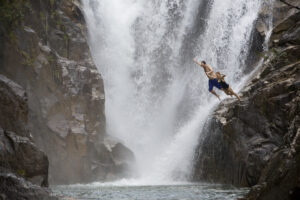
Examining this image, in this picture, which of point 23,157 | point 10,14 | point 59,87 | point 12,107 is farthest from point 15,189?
point 59,87

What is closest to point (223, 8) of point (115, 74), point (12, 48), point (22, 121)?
point (115, 74)

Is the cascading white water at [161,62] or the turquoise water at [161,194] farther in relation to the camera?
the cascading white water at [161,62]

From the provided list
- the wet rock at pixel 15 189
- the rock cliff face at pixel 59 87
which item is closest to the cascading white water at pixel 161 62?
the rock cliff face at pixel 59 87

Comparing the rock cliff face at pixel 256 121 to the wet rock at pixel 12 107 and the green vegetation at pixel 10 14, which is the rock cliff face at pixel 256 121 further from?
the green vegetation at pixel 10 14

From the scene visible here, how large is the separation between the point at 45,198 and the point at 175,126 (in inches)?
734

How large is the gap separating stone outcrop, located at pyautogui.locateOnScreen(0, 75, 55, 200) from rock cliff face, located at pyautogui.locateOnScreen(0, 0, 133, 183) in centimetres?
625

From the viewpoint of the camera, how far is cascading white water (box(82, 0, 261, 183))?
22797 millimetres

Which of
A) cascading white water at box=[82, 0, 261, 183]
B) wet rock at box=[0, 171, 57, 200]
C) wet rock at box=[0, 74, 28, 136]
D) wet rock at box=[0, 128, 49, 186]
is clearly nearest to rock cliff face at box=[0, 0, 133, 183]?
cascading white water at box=[82, 0, 261, 183]

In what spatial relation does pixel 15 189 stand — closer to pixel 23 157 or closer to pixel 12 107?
pixel 23 157

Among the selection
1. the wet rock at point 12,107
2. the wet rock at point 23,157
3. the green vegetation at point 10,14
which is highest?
the green vegetation at point 10,14

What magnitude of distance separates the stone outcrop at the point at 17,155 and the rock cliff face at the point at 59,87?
6.25m

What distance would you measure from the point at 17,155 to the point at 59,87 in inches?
433

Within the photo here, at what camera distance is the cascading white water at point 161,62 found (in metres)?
22.8

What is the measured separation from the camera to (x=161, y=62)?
28.5 m
